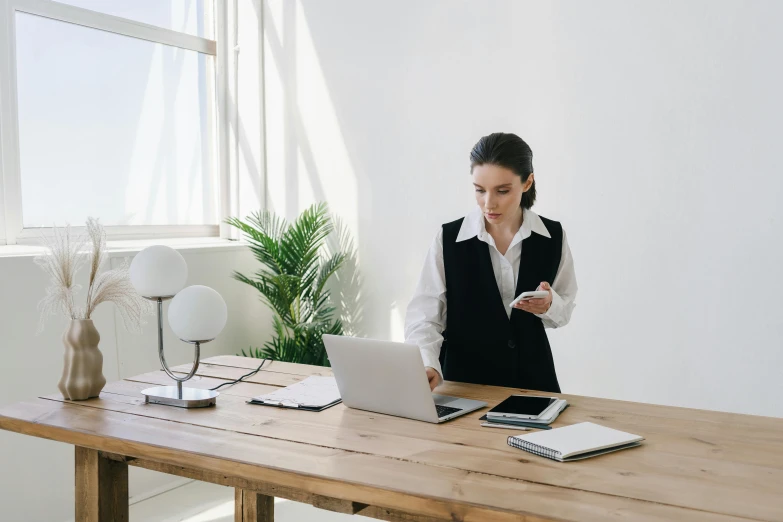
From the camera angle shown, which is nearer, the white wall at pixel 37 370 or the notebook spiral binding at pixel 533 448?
the notebook spiral binding at pixel 533 448

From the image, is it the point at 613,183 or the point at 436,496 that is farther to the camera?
the point at 613,183

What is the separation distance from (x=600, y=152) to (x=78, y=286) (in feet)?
8.02

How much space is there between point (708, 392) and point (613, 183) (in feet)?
3.45

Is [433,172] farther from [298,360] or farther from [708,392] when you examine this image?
[708,392]

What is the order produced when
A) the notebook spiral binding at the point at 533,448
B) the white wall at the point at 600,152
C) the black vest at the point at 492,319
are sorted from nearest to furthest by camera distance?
1. the notebook spiral binding at the point at 533,448
2. the black vest at the point at 492,319
3. the white wall at the point at 600,152

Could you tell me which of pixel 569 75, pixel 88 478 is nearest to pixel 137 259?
pixel 88 478

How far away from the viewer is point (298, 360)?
4.25 metres

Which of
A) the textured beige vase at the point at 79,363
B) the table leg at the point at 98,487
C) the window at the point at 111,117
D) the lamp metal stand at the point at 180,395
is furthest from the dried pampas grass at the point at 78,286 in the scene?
the window at the point at 111,117

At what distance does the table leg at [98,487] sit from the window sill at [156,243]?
1.54 metres

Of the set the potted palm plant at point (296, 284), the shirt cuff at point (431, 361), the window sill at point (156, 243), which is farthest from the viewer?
the potted palm plant at point (296, 284)

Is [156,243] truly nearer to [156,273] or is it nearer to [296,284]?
[296,284]

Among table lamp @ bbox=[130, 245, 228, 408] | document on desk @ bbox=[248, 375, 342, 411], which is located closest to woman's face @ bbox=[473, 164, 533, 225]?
document on desk @ bbox=[248, 375, 342, 411]

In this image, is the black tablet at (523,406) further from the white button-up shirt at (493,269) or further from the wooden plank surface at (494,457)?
the white button-up shirt at (493,269)

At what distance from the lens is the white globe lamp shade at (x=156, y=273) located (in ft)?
7.25
